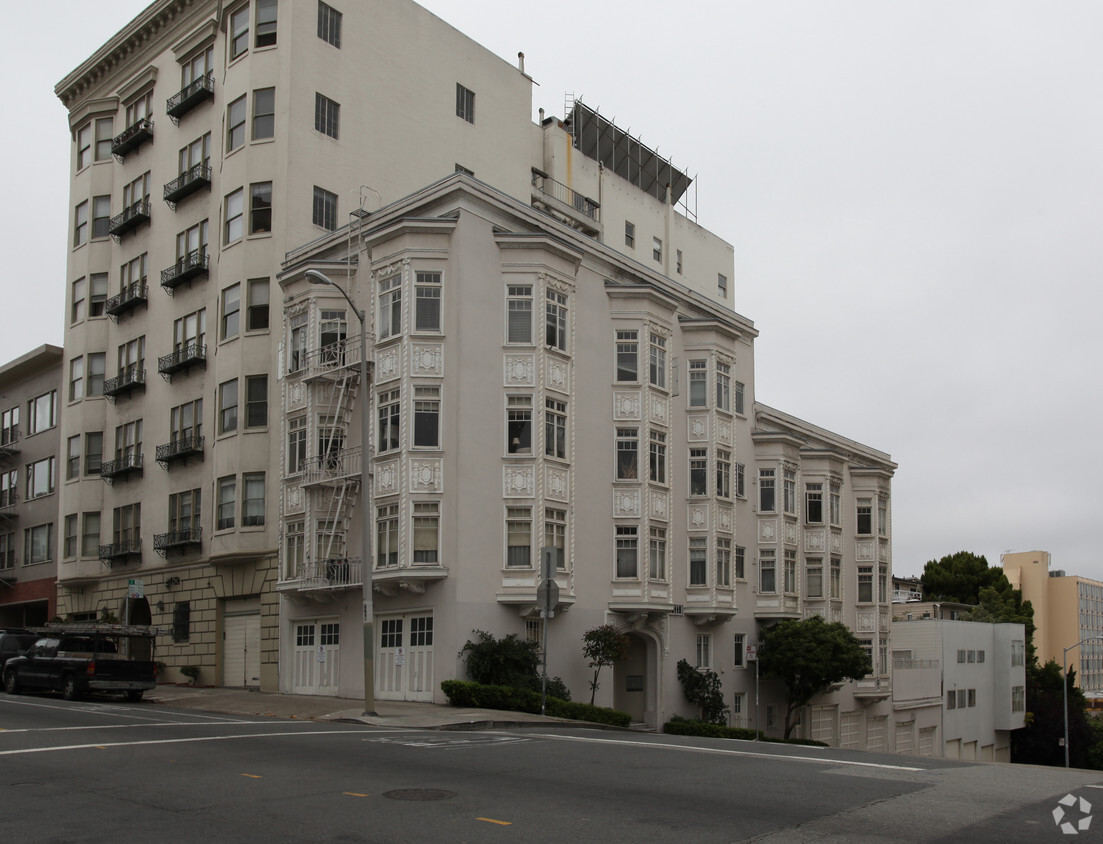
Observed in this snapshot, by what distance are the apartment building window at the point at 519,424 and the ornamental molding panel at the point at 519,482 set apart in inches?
21.0

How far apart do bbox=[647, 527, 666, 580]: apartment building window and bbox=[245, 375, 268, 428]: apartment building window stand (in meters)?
14.5

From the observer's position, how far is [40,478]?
55.7 m

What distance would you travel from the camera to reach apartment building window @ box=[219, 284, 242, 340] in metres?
39.5

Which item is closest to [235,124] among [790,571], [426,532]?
[426,532]

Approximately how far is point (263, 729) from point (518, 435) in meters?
14.1

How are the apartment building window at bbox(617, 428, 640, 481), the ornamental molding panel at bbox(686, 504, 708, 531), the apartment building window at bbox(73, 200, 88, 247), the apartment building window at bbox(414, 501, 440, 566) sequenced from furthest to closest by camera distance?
the apartment building window at bbox(73, 200, 88, 247)
the ornamental molding panel at bbox(686, 504, 708, 531)
the apartment building window at bbox(617, 428, 640, 481)
the apartment building window at bbox(414, 501, 440, 566)

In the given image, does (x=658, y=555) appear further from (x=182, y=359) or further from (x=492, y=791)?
(x=492, y=791)

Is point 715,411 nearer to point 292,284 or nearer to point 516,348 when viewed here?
point 516,348

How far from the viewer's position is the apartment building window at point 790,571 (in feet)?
154

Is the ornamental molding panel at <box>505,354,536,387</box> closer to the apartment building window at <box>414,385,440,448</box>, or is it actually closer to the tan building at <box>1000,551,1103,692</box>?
the apartment building window at <box>414,385,440,448</box>

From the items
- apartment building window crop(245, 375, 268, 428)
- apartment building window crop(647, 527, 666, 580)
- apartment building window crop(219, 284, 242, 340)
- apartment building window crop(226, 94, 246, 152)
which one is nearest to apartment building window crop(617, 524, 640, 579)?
apartment building window crop(647, 527, 666, 580)

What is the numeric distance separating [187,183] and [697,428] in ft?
73.9

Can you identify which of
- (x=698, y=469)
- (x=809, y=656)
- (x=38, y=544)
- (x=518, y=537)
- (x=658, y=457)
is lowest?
(x=809, y=656)

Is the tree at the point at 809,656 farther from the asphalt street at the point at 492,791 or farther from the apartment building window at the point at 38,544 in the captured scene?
the apartment building window at the point at 38,544
